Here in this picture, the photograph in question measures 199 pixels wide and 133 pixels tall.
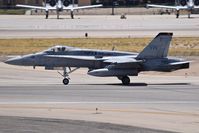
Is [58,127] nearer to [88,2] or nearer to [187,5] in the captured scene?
[187,5]

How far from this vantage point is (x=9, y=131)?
22.4 m

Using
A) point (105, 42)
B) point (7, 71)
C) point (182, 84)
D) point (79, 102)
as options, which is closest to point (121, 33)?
point (105, 42)

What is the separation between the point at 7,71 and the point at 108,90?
525 inches

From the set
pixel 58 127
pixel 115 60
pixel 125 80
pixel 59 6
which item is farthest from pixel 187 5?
pixel 58 127

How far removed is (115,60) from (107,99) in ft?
28.2

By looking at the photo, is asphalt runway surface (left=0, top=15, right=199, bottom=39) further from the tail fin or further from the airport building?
the airport building

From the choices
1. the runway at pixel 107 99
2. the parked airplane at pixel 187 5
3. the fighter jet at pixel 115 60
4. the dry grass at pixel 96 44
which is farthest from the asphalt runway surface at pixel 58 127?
the parked airplane at pixel 187 5

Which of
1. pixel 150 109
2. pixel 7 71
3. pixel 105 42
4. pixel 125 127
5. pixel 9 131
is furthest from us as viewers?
pixel 105 42

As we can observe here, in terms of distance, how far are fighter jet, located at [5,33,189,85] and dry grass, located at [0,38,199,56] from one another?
60.9ft

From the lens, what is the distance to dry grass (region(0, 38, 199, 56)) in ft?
208

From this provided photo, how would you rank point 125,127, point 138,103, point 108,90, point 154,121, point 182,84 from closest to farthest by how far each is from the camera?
point 125,127
point 154,121
point 138,103
point 108,90
point 182,84

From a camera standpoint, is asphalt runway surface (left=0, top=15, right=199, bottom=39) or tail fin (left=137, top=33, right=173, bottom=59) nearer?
tail fin (left=137, top=33, right=173, bottom=59)

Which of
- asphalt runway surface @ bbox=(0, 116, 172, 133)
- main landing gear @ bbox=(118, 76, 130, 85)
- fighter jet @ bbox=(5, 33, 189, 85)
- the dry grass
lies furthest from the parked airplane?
asphalt runway surface @ bbox=(0, 116, 172, 133)

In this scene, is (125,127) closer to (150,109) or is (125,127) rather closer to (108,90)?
(150,109)
